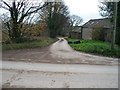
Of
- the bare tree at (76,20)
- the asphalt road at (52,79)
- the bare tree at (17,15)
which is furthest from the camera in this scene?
the bare tree at (76,20)

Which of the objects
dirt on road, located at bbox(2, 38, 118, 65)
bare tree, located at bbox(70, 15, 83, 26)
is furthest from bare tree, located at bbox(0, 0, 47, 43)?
bare tree, located at bbox(70, 15, 83, 26)

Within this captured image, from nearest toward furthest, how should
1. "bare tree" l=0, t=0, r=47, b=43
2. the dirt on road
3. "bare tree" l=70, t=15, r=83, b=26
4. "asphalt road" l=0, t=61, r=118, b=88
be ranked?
"asphalt road" l=0, t=61, r=118, b=88 → the dirt on road → "bare tree" l=0, t=0, r=47, b=43 → "bare tree" l=70, t=15, r=83, b=26

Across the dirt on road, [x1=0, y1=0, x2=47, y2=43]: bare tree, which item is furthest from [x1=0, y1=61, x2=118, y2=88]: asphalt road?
[x1=0, y1=0, x2=47, y2=43]: bare tree

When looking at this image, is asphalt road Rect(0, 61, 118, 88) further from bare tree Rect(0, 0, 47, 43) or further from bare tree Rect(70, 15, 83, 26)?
bare tree Rect(70, 15, 83, 26)

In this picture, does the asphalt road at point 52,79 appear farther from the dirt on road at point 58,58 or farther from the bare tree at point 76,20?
the bare tree at point 76,20

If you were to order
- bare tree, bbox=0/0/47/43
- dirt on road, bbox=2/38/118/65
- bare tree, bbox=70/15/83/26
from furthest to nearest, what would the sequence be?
bare tree, bbox=70/15/83/26
bare tree, bbox=0/0/47/43
dirt on road, bbox=2/38/118/65

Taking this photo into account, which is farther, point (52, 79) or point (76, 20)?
point (76, 20)

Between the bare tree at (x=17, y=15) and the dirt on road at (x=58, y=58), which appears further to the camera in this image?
the bare tree at (x=17, y=15)

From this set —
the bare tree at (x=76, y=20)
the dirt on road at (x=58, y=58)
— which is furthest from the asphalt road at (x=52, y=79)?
the bare tree at (x=76, y=20)

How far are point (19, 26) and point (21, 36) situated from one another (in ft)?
6.07

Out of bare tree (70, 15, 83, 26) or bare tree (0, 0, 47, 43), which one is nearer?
bare tree (0, 0, 47, 43)

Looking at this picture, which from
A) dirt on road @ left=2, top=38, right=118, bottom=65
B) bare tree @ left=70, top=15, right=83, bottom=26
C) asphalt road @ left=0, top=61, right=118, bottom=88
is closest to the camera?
asphalt road @ left=0, top=61, right=118, bottom=88

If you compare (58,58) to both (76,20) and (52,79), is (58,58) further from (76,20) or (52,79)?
(76,20)

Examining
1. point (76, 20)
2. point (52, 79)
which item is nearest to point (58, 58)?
point (52, 79)
